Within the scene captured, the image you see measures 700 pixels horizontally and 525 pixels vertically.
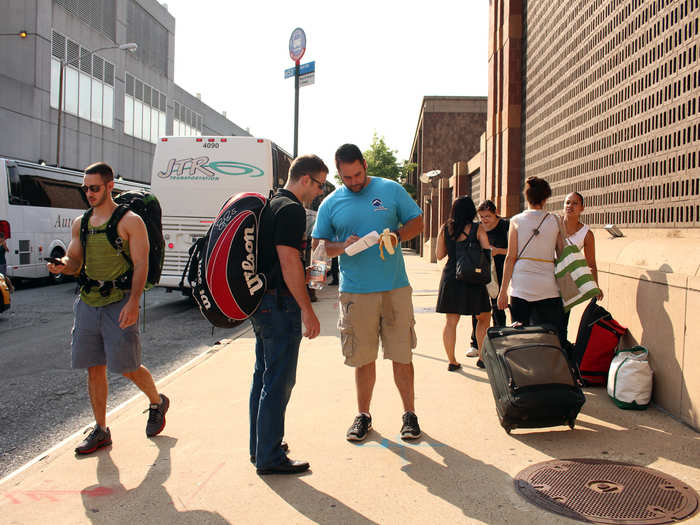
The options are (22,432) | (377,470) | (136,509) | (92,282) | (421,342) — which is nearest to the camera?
(136,509)

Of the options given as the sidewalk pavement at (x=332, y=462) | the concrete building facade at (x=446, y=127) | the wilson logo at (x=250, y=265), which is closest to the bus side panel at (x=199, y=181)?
the sidewalk pavement at (x=332, y=462)

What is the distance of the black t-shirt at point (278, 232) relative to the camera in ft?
12.2

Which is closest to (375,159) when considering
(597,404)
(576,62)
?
(576,62)

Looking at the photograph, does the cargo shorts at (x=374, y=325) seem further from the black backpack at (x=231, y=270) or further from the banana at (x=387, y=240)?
the black backpack at (x=231, y=270)

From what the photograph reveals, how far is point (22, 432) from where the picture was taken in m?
5.00

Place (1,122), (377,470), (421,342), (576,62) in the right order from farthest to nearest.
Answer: (1,122) → (576,62) → (421,342) → (377,470)

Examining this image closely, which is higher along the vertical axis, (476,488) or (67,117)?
(67,117)

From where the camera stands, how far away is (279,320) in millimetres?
3807

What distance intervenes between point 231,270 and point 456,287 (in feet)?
10.6

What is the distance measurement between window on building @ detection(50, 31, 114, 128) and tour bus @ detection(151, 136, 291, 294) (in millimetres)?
23412

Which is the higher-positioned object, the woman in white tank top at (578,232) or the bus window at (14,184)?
the bus window at (14,184)

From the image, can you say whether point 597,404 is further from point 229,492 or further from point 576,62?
point 576,62

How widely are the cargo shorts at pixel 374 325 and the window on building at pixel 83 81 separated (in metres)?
32.7

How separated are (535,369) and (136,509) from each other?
A: 270 centimetres
